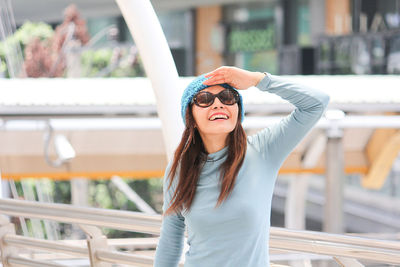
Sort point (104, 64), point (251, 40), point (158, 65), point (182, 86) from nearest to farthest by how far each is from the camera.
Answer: point (158, 65) < point (182, 86) < point (104, 64) < point (251, 40)

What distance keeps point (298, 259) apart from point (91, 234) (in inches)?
32.9

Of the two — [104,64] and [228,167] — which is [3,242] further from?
[104,64]

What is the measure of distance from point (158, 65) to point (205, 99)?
4.04ft

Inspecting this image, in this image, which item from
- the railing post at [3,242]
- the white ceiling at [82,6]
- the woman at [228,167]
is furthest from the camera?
the white ceiling at [82,6]

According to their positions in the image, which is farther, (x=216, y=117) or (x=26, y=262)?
(x=26, y=262)

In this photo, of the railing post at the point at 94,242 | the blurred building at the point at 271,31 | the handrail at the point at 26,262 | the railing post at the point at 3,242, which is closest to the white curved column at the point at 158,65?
the railing post at the point at 94,242

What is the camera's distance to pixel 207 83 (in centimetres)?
171

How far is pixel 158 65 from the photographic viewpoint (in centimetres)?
291

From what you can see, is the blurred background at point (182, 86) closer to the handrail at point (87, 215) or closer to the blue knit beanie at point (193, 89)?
the handrail at point (87, 215)

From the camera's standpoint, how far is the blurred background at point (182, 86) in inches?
189

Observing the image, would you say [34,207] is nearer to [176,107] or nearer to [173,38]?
[176,107]

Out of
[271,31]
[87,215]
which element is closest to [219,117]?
[87,215]

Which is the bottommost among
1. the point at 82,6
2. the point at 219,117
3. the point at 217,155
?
the point at 217,155

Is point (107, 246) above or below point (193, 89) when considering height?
below
